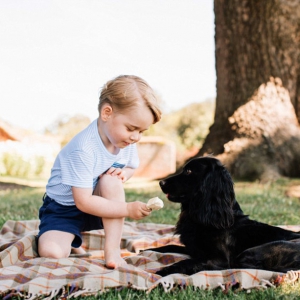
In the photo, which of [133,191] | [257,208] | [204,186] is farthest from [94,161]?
[133,191]

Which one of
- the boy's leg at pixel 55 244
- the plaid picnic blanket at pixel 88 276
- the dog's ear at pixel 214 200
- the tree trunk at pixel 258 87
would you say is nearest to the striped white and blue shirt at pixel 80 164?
the boy's leg at pixel 55 244

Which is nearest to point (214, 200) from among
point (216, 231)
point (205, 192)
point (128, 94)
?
point (205, 192)

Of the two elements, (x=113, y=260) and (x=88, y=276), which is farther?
(x=113, y=260)

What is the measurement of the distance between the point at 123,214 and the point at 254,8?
6.52 metres

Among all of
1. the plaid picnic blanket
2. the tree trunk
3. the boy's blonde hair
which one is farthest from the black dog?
the tree trunk

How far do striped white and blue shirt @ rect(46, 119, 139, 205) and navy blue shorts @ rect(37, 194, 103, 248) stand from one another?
2.1 inches

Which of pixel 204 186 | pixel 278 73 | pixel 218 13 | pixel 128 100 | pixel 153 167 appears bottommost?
pixel 153 167

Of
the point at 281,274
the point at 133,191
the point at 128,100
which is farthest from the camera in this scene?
the point at 133,191

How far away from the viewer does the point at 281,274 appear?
265cm

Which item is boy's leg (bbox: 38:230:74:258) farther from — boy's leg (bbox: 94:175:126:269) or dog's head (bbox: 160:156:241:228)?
dog's head (bbox: 160:156:241:228)

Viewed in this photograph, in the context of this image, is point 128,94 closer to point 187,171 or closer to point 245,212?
point 187,171

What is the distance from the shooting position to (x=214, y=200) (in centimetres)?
319

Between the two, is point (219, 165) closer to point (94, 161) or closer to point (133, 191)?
point (94, 161)

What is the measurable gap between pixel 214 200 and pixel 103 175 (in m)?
0.79
